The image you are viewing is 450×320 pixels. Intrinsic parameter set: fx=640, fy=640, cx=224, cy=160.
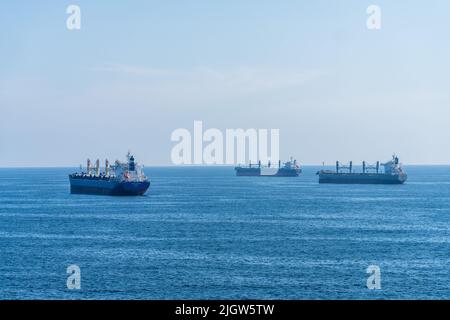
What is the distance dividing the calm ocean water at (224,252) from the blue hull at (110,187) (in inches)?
1074

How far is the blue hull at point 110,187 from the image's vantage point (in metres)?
148

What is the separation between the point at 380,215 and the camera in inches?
4245

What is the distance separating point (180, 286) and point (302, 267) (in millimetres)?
12639

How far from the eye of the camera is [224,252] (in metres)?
64.6

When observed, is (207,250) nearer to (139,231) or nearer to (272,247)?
(272,247)

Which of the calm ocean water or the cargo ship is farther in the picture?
the cargo ship

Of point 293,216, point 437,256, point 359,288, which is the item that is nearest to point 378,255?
point 437,256

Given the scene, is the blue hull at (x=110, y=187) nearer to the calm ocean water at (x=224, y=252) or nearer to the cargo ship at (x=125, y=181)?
the cargo ship at (x=125, y=181)

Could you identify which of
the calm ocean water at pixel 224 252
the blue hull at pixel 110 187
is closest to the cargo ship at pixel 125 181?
the blue hull at pixel 110 187

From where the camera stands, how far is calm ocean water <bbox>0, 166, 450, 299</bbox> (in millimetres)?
47125

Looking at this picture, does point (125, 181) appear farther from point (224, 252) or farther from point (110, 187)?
point (224, 252)

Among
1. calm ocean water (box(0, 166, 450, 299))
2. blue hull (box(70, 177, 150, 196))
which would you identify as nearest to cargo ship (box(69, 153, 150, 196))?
blue hull (box(70, 177, 150, 196))

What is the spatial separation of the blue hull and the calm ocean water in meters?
27.3

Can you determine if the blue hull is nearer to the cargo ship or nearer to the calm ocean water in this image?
the cargo ship
